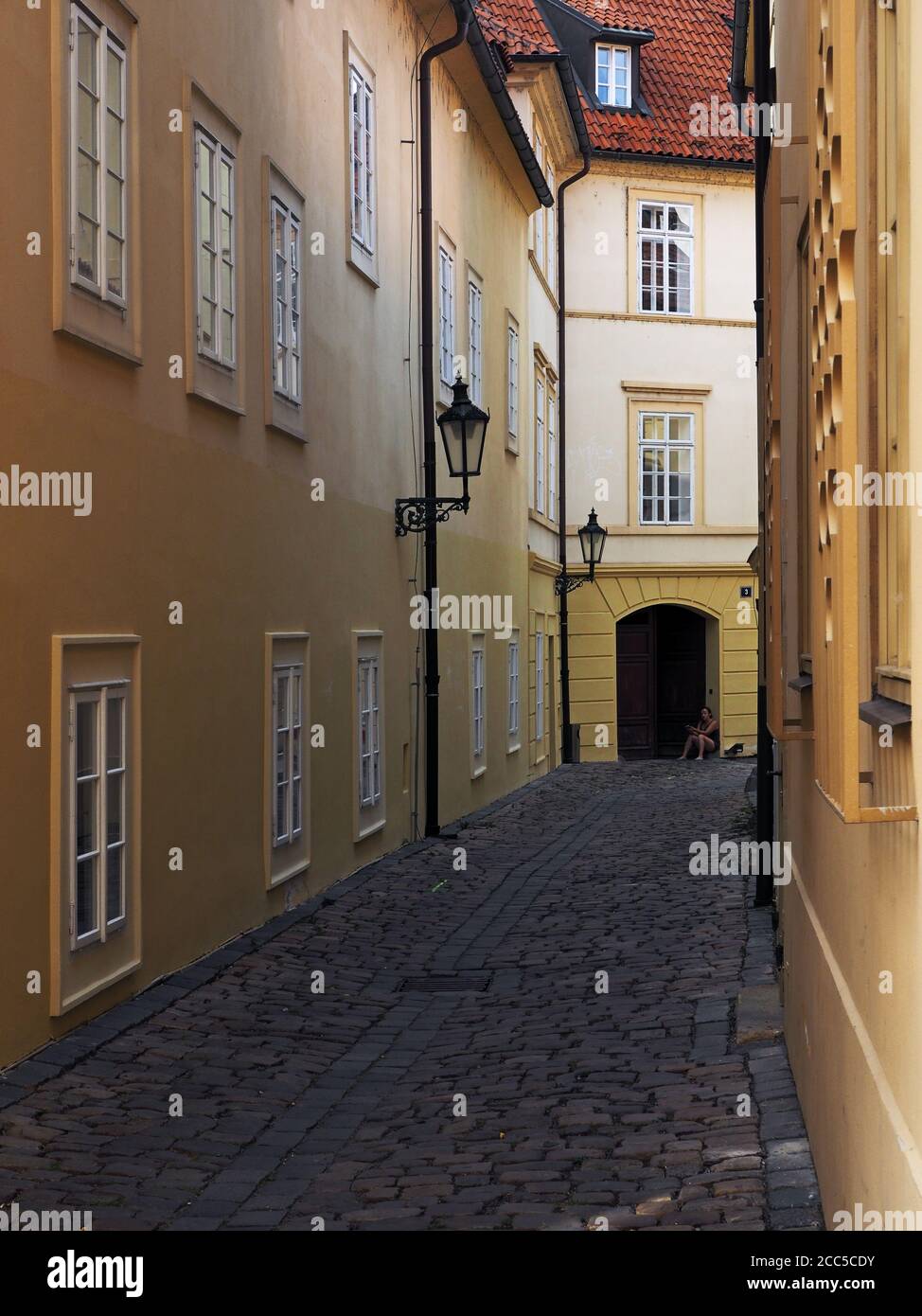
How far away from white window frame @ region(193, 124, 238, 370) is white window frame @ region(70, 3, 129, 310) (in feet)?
3.93

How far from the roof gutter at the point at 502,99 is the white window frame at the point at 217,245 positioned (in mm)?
7504

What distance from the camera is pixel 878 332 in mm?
3775

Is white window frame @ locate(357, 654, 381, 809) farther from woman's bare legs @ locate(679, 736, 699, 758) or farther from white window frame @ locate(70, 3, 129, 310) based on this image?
woman's bare legs @ locate(679, 736, 699, 758)

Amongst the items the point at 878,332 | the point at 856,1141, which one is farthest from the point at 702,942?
the point at 878,332

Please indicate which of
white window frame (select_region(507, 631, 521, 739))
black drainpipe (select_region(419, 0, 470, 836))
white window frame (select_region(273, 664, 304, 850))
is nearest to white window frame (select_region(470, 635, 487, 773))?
white window frame (select_region(507, 631, 521, 739))

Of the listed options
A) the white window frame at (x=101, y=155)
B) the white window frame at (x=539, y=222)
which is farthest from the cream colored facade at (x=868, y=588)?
the white window frame at (x=539, y=222)

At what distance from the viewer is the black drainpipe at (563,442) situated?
1190 inches

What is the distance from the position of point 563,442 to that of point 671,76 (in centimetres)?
815

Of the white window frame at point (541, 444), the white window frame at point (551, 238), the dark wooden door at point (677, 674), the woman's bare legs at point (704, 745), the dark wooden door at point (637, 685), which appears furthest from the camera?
the dark wooden door at point (677, 674)

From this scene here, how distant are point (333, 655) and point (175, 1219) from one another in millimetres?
8264

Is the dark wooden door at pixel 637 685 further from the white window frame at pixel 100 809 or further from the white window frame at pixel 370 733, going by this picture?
the white window frame at pixel 100 809

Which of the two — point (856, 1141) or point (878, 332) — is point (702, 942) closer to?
point (856, 1141)

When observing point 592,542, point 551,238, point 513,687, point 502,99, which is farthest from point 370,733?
point 551,238

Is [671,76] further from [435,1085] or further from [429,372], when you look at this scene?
[435,1085]
